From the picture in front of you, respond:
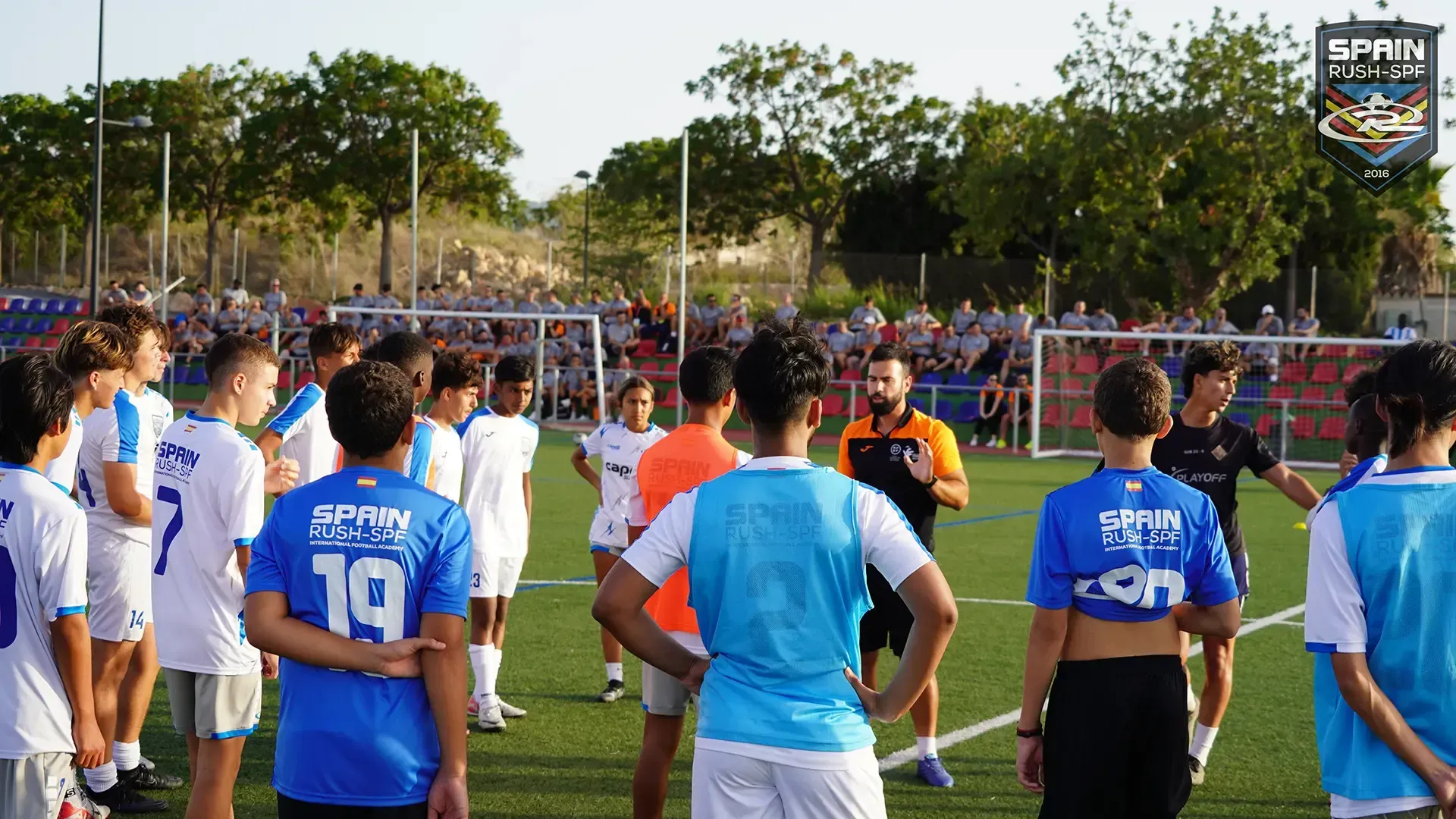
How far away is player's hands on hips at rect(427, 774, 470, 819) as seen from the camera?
3.20 m

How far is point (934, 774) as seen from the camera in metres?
5.85

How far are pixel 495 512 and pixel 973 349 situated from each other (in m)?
20.6

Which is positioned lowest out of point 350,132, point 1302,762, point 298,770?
point 1302,762

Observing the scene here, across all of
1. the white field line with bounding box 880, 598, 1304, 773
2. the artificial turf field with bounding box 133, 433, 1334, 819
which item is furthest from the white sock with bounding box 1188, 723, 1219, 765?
the white field line with bounding box 880, 598, 1304, 773

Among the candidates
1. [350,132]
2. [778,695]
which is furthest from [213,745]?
[350,132]

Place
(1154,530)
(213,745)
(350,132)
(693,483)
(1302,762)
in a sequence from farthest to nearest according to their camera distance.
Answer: (350,132)
(1302,762)
(693,483)
(213,745)
(1154,530)

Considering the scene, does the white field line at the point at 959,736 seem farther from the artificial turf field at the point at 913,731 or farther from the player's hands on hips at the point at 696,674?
A: the player's hands on hips at the point at 696,674

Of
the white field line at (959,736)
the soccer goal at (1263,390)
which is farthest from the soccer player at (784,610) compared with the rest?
the soccer goal at (1263,390)

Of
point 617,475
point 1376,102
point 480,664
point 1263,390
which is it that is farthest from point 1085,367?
point 480,664

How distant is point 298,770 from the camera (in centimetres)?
320

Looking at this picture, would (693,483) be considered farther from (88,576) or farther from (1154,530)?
(88,576)

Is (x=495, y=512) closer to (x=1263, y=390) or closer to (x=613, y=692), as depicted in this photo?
(x=613, y=692)

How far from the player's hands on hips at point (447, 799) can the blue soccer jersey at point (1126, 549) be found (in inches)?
63.3

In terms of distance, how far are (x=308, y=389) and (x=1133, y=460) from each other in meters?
3.26
